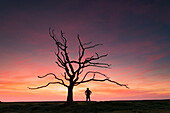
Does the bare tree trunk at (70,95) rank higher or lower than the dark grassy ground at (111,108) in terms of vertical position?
higher

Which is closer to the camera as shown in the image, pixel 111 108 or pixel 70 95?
pixel 111 108

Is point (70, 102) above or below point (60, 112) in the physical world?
above

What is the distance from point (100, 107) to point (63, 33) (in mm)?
13554

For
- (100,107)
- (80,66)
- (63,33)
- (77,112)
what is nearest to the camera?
(77,112)

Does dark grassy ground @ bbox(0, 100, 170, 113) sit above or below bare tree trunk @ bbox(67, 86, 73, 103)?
below

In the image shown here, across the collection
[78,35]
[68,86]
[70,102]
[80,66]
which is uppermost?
[78,35]

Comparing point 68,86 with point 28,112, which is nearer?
point 28,112

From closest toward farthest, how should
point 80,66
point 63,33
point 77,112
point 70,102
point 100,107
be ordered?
point 77,112, point 100,107, point 70,102, point 80,66, point 63,33

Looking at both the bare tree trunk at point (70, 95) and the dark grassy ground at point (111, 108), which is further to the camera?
the bare tree trunk at point (70, 95)

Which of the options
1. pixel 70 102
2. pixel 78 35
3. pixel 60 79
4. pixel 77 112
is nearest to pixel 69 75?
pixel 60 79

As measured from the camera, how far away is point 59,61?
2703 centimetres

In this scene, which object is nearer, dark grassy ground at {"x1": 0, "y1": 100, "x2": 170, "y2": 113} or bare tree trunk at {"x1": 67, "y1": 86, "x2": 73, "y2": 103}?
dark grassy ground at {"x1": 0, "y1": 100, "x2": 170, "y2": 113}

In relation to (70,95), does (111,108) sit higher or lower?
lower

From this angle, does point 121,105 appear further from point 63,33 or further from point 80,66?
point 63,33
